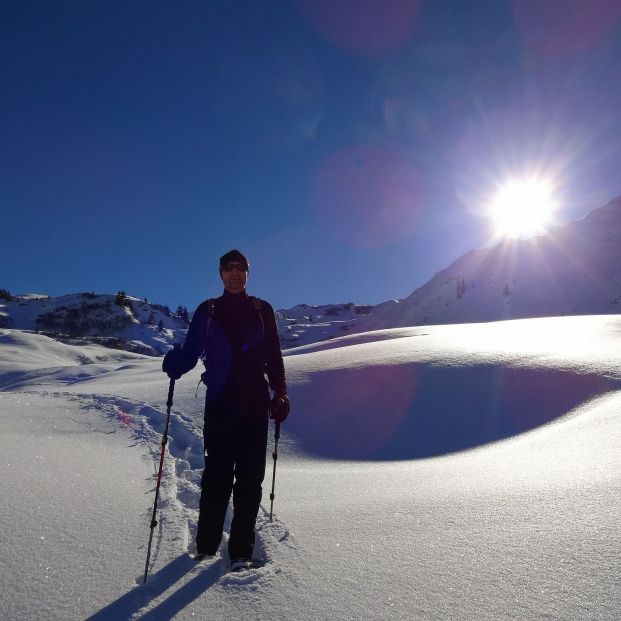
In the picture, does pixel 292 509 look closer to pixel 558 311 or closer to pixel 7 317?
pixel 558 311

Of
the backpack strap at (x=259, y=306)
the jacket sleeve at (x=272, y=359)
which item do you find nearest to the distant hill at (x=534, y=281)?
the jacket sleeve at (x=272, y=359)

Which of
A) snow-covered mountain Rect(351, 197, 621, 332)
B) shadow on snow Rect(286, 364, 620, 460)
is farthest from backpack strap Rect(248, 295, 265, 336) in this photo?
snow-covered mountain Rect(351, 197, 621, 332)

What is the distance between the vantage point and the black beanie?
12.8 ft

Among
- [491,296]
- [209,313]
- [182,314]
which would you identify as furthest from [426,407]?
[182,314]

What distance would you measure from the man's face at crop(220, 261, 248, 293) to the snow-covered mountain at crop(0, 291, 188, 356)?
374 ft

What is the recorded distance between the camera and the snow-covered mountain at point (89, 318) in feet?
410

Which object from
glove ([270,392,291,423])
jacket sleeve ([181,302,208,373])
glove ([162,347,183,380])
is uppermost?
jacket sleeve ([181,302,208,373])

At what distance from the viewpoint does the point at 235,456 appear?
138 inches

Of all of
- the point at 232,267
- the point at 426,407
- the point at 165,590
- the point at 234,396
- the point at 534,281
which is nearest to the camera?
the point at 165,590

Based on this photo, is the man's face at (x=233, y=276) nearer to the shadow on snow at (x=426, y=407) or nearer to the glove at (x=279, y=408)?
the glove at (x=279, y=408)

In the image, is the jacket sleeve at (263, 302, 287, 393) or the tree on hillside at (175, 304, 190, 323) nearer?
the jacket sleeve at (263, 302, 287, 393)

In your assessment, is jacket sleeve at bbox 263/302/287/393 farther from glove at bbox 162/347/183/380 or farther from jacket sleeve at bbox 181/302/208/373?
glove at bbox 162/347/183/380

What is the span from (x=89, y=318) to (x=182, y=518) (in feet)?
484

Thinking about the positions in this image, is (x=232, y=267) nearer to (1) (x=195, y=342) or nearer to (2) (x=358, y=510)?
(1) (x=195, y=342)
